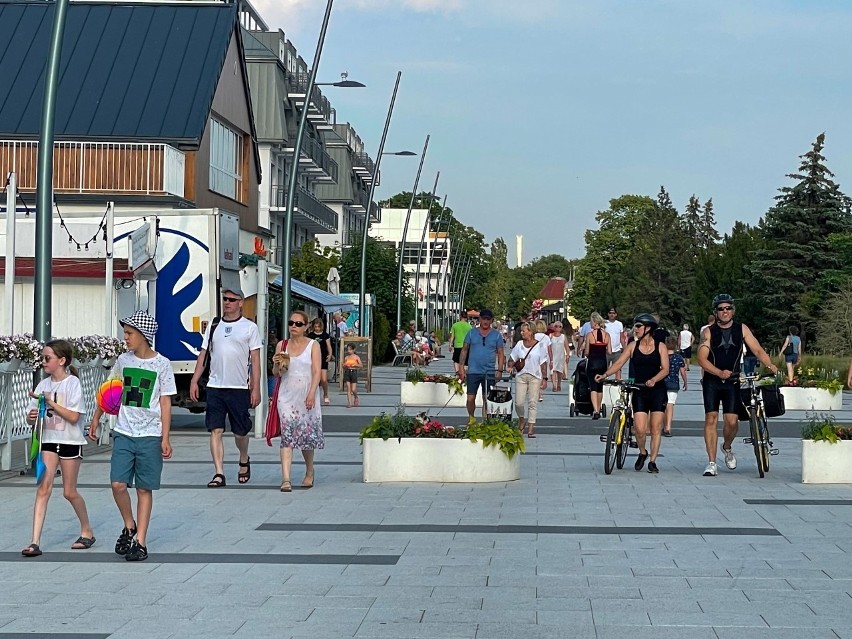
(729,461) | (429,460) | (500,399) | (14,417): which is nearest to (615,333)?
(500,399)

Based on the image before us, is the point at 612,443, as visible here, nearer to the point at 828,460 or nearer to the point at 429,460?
the point at 429,460

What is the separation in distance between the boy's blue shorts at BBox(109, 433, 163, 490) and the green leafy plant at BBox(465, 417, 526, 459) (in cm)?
488

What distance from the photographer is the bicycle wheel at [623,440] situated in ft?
47.8

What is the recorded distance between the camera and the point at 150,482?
903 centimetres

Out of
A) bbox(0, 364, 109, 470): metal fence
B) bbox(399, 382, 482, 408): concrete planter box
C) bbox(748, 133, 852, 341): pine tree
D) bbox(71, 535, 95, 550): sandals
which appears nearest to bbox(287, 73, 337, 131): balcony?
bbox(748, 133, 852, 341): pine tree

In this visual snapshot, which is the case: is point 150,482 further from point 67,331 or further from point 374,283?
point 374,283

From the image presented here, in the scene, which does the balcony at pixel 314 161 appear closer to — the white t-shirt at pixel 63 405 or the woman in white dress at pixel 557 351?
the woman in white dress at pixel 557 351

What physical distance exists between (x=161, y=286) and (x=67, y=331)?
147 cm

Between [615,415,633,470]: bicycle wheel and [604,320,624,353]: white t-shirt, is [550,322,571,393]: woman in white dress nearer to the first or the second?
[604,320,624,353]: white t-shirt

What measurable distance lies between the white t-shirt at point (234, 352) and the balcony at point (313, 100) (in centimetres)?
4886

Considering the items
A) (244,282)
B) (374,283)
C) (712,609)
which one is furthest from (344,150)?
(712,609)

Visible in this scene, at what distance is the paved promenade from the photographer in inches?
275

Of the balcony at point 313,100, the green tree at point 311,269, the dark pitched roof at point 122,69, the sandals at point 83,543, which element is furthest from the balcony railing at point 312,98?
the sandals at point 83,543

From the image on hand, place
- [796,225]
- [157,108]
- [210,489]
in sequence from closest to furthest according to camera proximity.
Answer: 1. [210,489]
2. [157,108]
3. [796,225]
